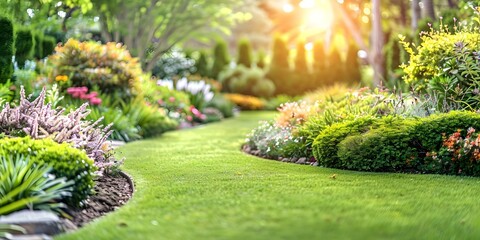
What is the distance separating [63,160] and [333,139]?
150 inches

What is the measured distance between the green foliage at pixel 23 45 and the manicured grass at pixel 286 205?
566 cm

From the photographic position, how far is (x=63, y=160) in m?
6.16

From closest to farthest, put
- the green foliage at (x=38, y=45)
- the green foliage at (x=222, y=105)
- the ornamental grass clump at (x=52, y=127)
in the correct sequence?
the ornamental grass clump at (x=52, y=127) → the green foliage at (x=38, y=45) → the green foliage at (x=222, y=105)

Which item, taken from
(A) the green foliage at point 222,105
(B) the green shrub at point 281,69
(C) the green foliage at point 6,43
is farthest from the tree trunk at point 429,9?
(B) the green shrub at point 281,69

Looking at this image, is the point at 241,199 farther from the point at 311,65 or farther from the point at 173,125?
the point at 311,65

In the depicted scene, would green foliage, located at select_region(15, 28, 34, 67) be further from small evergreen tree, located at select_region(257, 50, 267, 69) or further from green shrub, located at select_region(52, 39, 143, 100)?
small evergreen tree, located at select_region(257, 50, 267, 69)

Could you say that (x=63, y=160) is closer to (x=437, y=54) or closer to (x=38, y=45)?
(x=437, y=54)

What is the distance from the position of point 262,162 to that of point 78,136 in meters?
2.79

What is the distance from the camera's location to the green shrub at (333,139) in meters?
8.75

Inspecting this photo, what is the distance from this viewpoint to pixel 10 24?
1138 cm

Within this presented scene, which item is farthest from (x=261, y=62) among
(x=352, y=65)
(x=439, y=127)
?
(x=439, y=127)

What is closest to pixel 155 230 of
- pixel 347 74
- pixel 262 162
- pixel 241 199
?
pixel 241 199

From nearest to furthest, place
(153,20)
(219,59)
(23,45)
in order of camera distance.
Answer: (23,45)
(153,20)
(219,59)

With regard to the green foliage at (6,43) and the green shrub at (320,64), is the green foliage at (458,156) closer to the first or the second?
the green foliage at (6,43)
